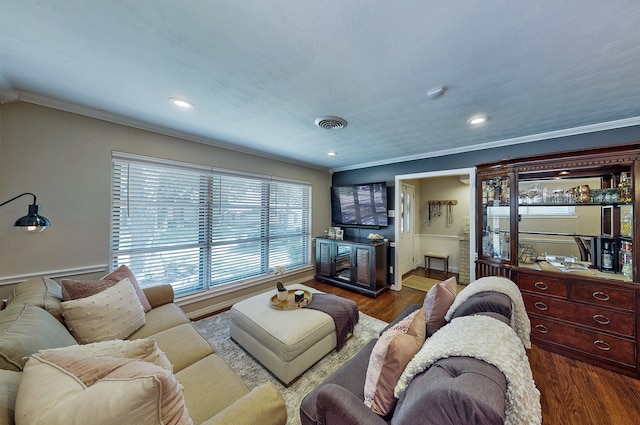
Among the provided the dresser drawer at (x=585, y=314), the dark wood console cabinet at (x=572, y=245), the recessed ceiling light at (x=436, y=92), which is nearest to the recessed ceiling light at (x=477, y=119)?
the dark wood console cabinet at (x=572, y=245)

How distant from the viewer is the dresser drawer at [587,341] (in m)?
1.95

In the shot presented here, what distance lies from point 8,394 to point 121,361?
28 cm

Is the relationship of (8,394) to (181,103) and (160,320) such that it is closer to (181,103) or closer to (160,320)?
(160,320)

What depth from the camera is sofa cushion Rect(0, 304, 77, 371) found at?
0.90 meters

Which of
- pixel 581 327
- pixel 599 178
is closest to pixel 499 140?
pixel 599 178

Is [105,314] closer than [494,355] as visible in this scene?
No

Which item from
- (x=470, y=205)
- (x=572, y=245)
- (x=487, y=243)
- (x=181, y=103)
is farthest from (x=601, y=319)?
(x=181, y=103)

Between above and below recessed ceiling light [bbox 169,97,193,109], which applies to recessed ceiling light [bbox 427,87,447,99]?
below

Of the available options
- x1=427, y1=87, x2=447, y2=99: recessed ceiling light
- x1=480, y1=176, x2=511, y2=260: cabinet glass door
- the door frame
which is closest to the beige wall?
x1=427, y1=87, x2=447, y2=99: recessed ceiling light

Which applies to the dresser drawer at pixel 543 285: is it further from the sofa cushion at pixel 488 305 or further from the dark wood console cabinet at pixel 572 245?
the sofa cushion at pixel 488 305

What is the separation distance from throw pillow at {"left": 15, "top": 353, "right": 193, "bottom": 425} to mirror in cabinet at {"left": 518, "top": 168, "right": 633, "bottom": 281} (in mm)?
3464

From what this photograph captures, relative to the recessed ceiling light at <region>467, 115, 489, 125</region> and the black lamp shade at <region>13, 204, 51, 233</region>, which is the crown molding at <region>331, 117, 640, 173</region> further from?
the black lamp shade at <region>13, 204, 51, 233</region>

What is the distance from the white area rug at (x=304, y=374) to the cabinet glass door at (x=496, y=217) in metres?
1.70

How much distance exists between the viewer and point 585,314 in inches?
83.6
